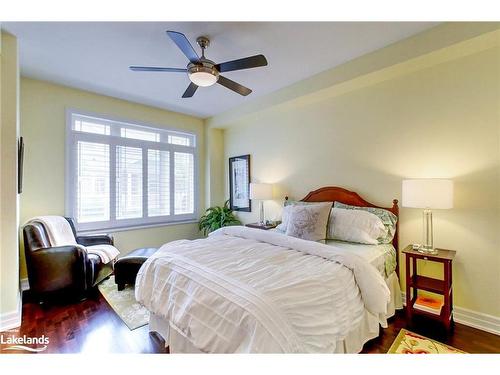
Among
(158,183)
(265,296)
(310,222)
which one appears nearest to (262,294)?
(265,296)

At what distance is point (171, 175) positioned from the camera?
172 inches

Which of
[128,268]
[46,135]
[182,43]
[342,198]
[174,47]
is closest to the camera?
[182,43]

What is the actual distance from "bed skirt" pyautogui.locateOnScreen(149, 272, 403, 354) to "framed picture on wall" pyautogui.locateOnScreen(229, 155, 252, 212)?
8.71 ft

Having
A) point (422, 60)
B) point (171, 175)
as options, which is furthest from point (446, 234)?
point (171, 175)

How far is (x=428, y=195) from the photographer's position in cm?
200

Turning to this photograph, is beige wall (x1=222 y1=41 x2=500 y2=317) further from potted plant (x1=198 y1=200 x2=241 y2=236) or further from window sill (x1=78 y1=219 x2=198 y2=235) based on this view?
window sill (x1=78 y1=219 x2=198 y2=235)

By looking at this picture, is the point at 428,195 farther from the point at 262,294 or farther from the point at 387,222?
the point at 262,294

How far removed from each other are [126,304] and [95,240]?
1.19 meters

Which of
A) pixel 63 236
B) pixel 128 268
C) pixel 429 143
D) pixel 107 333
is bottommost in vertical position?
pixel 107 333

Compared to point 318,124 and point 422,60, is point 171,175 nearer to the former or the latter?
point 318,124

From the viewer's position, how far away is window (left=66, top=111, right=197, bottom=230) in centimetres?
341

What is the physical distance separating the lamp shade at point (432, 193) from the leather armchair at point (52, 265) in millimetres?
3416

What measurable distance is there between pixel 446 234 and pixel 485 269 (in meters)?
0.37

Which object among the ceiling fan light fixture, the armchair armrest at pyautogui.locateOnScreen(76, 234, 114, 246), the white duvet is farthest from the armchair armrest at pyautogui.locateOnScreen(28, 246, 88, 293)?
the ceiling fan light fixture
